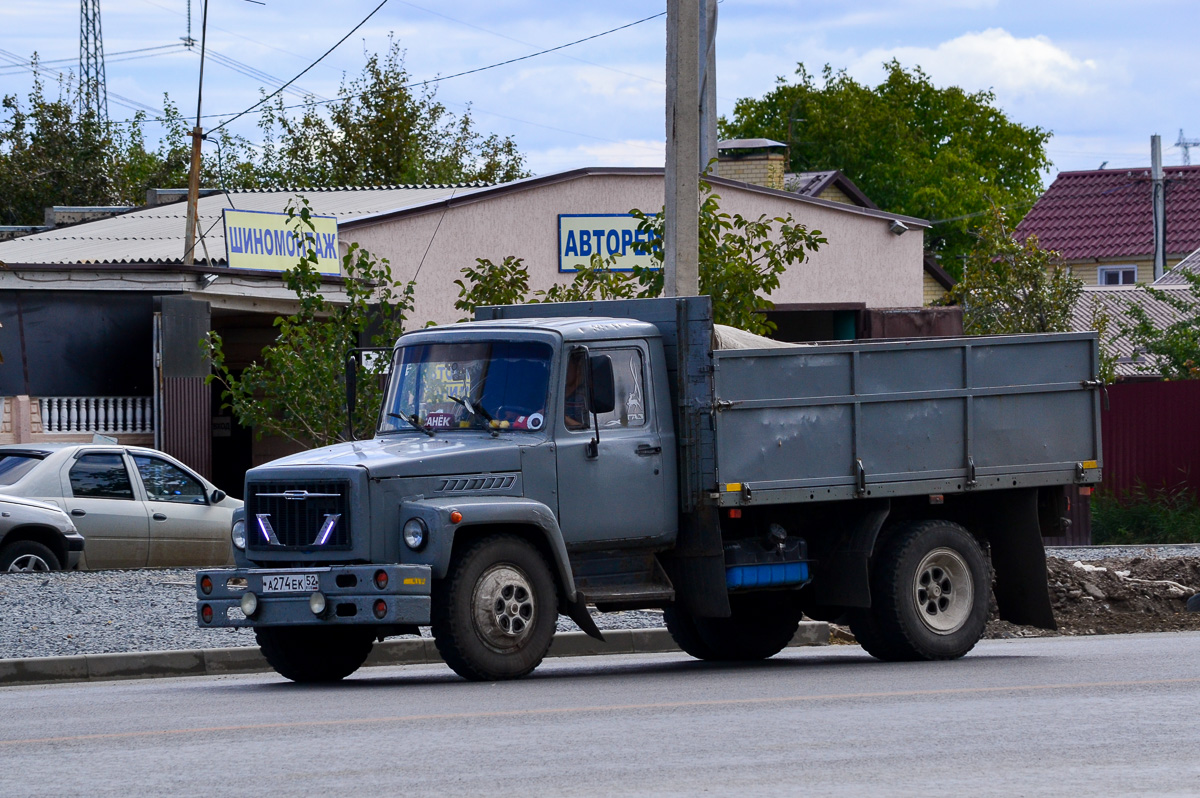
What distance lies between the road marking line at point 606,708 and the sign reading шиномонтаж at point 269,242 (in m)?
17.0

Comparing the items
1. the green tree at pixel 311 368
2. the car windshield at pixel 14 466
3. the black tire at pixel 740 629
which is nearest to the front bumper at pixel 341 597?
the black tire at pixel 740 629

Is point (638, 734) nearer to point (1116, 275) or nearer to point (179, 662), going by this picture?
point (179, 662)

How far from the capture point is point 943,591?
41.7 feet

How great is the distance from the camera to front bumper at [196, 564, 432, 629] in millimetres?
10344

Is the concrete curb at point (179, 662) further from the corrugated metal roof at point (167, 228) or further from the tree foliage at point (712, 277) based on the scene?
the corrugated metal roof at point (167, 228)

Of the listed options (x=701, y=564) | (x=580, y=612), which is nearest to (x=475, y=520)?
(x=580, y=612)

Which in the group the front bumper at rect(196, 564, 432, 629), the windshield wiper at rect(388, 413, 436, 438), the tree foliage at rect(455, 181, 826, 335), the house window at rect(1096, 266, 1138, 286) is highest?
the house window at rect(1096, 266, 1138, 286)

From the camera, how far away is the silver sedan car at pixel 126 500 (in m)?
17.9

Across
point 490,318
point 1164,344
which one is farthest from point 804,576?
point 1164,344

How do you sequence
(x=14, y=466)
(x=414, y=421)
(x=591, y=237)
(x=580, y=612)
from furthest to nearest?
(x=591, y=237), (x=14, y=466), (x=414, y=421), (x=580, y=612)

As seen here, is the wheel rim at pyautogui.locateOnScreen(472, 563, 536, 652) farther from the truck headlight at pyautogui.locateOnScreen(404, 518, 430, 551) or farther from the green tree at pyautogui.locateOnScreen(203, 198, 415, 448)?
the green tree at pyautogui.locateOnScreen(203, 198, 415, 448)

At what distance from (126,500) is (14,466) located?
1.22 metres

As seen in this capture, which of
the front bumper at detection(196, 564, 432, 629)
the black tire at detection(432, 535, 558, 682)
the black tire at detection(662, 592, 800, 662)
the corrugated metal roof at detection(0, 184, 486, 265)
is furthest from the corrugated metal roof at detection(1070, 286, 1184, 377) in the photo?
the front bumper at detection(196, 564, 432, 629)

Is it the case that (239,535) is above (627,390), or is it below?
below
